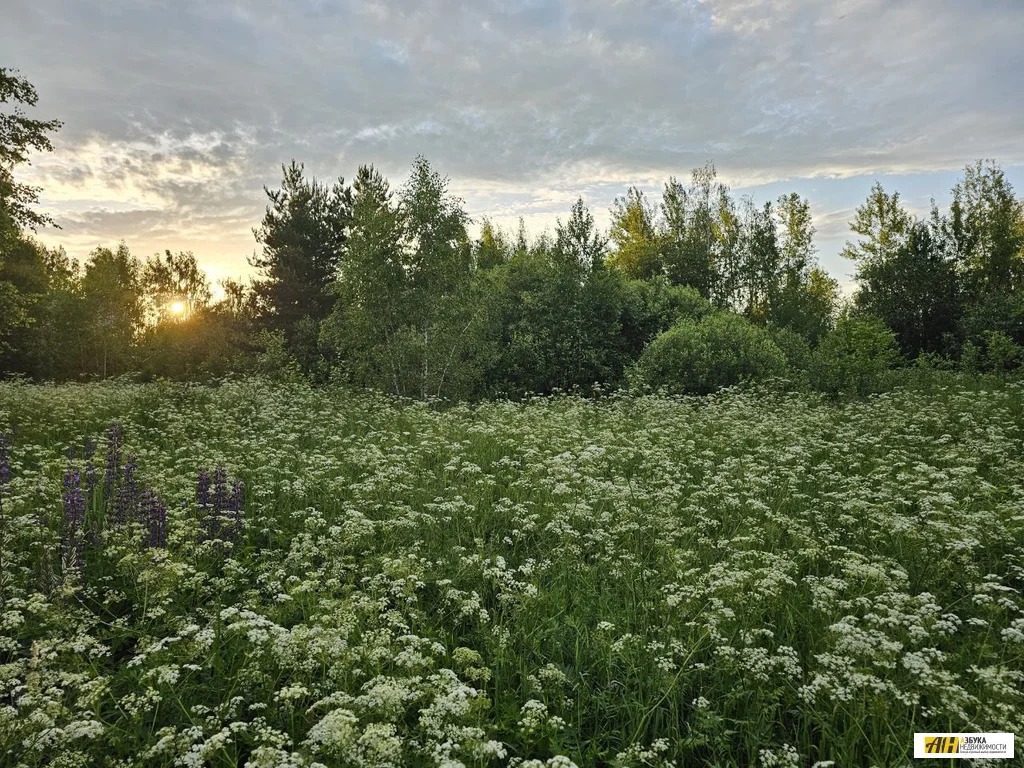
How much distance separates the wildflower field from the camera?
323 centimetres

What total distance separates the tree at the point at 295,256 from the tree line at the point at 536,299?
10cm

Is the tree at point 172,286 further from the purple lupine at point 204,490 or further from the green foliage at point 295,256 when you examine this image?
the purple lupine at point 204,490

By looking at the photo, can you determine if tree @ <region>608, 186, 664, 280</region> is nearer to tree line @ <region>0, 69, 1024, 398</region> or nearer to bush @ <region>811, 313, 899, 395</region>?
tree line @ <region>0, 69, 1024, 398</region>

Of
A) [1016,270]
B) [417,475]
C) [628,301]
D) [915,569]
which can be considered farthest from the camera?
[1016,270]

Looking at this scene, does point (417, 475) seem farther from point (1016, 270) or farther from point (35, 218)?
point (1016, 270)

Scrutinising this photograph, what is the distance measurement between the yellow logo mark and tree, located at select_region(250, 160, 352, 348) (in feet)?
103

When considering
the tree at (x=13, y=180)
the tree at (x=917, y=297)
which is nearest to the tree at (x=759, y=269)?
the tree at (x=917, y=297)

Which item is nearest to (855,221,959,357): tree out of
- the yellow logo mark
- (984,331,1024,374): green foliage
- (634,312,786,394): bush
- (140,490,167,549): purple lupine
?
(984,331,1024,374): green foliage

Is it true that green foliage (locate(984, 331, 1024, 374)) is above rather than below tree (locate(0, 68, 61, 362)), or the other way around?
below

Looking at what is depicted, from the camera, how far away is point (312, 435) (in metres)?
10.8

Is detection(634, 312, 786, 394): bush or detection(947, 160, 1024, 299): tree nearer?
detection(634, 312, 786, 394): bush

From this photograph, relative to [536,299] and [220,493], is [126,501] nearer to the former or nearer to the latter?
[220,493]

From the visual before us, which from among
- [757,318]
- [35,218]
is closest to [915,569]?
[35,218]

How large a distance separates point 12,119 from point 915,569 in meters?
25.7
